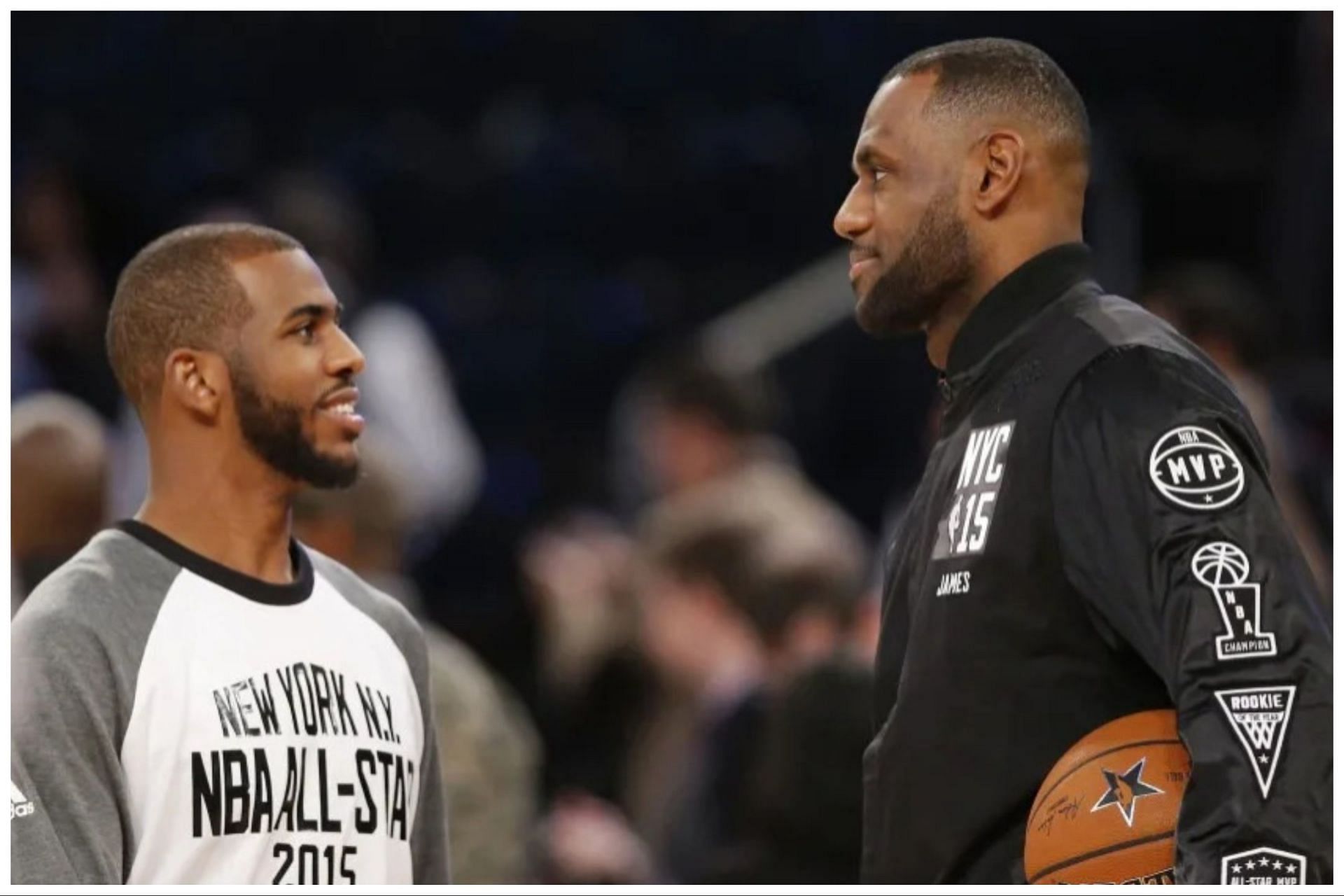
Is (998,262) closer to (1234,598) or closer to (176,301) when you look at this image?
(1234,598)

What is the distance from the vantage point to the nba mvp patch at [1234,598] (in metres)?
3.05

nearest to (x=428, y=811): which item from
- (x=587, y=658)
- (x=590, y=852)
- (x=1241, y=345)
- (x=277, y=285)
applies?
(x=277, y=285)

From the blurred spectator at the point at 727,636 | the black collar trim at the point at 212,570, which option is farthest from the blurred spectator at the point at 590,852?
the black collar trim at the point at 212,570

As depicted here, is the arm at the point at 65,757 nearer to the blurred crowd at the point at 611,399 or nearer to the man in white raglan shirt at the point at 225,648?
the man in white raglan shirt at the point at 225,648

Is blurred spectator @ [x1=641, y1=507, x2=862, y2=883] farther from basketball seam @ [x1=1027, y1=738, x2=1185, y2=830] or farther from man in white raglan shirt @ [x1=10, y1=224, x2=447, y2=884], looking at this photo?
basketball seam @ [x1=1027, y1=738, x2=1185, y2=830]

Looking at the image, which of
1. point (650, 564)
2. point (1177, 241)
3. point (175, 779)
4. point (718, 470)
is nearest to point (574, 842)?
point (650, 564)

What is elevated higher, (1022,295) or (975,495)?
(1022,295)

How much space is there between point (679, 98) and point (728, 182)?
60 centimetres

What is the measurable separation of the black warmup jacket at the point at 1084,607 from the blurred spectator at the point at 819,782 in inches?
64.1

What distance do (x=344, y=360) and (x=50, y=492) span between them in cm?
173

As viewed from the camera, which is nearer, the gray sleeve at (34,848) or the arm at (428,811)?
the gray sleeve at (34,848)

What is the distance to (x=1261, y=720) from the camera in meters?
3.01

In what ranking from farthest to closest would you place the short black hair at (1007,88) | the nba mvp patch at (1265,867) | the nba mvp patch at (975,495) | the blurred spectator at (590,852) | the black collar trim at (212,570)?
the blurred spectator at (590,852) → the black collar trim at (212,570) → the short black hair at (1007,88) → the nba mvp patch at (975,495) → the nba mvp patch at (1265,867)

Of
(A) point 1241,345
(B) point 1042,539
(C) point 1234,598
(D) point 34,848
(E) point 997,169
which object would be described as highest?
(A) point 1241,345
